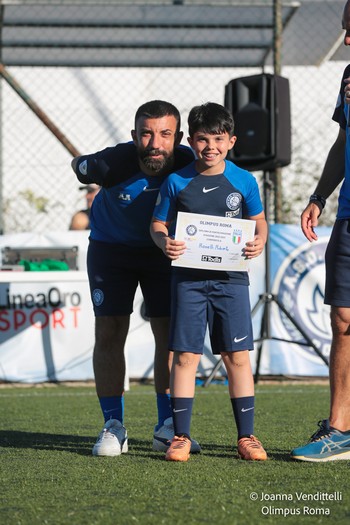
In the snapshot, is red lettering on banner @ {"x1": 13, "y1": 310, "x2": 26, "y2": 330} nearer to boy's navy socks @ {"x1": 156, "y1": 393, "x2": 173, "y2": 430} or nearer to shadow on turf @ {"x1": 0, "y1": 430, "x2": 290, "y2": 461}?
shadow on turf @ {"x1": 0, "y1": 430, "x2": 290, "y2": 461}

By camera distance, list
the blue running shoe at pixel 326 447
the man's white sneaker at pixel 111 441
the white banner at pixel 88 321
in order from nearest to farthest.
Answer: the blue running shoe at pixel 326 447 → the man's white sneaker at pixel 111 441 → the white banner at pixel 88 321

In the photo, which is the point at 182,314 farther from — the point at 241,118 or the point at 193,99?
the point at 193,99

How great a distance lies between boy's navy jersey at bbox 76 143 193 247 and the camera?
4.32m

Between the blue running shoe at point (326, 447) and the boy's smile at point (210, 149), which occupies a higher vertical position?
the boy's smile at point (210, 149)

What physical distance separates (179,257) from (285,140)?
411cm

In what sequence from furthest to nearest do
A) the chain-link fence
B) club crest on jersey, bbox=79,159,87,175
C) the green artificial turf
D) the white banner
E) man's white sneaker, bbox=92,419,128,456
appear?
the chain-link fence → the white banner → club crest on jersey, bbox=79,159,87,175 → man's white sneaker, bbox=92,419,128,456 → the green artificial turf

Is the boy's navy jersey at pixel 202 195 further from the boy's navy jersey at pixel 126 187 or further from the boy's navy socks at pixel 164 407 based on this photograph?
the boy's navy socks at pixel 164 407

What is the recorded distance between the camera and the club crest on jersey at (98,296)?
176 inches

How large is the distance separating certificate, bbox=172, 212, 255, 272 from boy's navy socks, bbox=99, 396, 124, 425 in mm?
833

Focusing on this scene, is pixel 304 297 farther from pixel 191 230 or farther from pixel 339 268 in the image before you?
pixel 191 230

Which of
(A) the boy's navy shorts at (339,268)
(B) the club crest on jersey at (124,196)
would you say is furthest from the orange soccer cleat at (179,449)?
(B) the club crest on jersey at (124,196)

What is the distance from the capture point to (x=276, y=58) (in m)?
8.83

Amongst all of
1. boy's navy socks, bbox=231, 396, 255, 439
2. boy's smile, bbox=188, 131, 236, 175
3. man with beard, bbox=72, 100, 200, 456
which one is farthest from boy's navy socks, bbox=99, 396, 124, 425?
boy's smile, bbox=188, 131, 236, 175

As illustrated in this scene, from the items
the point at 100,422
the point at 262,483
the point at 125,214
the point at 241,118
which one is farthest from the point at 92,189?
the point at 262,483
